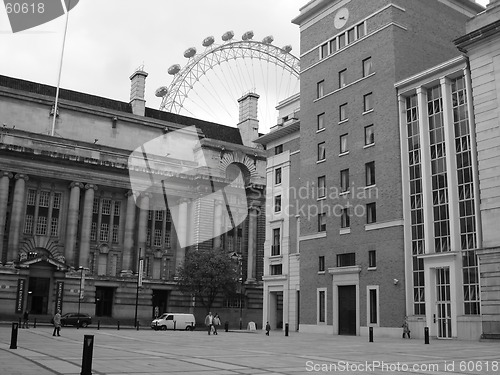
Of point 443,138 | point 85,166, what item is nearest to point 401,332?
point 443,138

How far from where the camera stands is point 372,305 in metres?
45.4

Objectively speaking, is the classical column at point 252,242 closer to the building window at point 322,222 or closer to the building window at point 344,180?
the building window at point 322,222

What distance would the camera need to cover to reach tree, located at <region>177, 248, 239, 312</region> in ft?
242

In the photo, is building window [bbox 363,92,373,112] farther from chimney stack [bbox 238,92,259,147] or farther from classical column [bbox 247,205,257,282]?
chimney stack [bbox 238,92,259,147]

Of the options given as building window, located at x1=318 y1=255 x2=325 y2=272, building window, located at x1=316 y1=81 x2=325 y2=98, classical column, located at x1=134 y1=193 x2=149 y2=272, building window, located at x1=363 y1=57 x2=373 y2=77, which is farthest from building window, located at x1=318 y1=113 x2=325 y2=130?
classical column, located at x1=134 y1=193 x2=149 y2=272

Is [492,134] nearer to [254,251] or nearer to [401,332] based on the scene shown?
[401,332]

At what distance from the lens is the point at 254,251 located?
88.6 m

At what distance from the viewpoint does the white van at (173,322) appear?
201 feet

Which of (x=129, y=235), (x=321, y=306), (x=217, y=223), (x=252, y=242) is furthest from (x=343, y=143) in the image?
(x=252, y=242)

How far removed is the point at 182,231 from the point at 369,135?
4184cm

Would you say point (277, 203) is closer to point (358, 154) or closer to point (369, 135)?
point (358, 154)

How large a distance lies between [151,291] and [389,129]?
4532 centimetres

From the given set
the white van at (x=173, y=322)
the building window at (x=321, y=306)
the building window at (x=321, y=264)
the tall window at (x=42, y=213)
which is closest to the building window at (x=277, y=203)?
the building window at (x=321, y=264)

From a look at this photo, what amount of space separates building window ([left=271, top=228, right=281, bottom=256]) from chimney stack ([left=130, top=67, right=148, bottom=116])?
37599 mm
